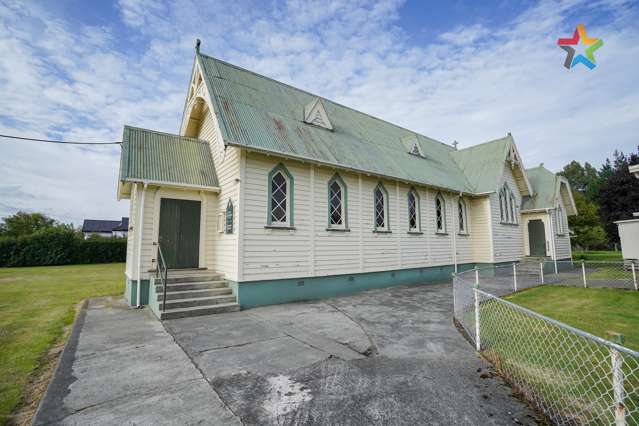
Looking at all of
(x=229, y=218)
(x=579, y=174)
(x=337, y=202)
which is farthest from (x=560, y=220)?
(x=579, y=174)

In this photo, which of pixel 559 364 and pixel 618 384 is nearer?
pixel 618 384

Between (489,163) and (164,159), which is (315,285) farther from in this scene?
(489,163)

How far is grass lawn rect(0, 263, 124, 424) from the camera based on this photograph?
4.39 m

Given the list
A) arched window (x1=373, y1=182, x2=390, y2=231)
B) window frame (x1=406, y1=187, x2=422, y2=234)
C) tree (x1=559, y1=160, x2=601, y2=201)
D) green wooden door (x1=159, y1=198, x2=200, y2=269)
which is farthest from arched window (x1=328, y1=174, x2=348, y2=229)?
tree (x1=559, y1=160, x2=601, y2=201)

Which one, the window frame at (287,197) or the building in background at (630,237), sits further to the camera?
the building in background at (630,237)

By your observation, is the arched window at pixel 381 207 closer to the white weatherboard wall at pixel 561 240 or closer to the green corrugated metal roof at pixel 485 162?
the green corrugated metal roof at pixel 485 162

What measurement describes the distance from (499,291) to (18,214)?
68.7 m

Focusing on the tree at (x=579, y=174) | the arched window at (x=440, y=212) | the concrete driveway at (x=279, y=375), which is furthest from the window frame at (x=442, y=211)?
the tree at (x=579, y=174)

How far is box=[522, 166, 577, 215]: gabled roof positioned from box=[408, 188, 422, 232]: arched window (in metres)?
9.69

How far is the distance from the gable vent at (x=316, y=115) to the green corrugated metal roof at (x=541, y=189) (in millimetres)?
14639

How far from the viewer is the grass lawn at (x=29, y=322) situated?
439cm

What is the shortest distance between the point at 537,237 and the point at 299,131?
55.3ft

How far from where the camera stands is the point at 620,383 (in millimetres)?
2270

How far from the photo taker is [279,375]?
412 cm
